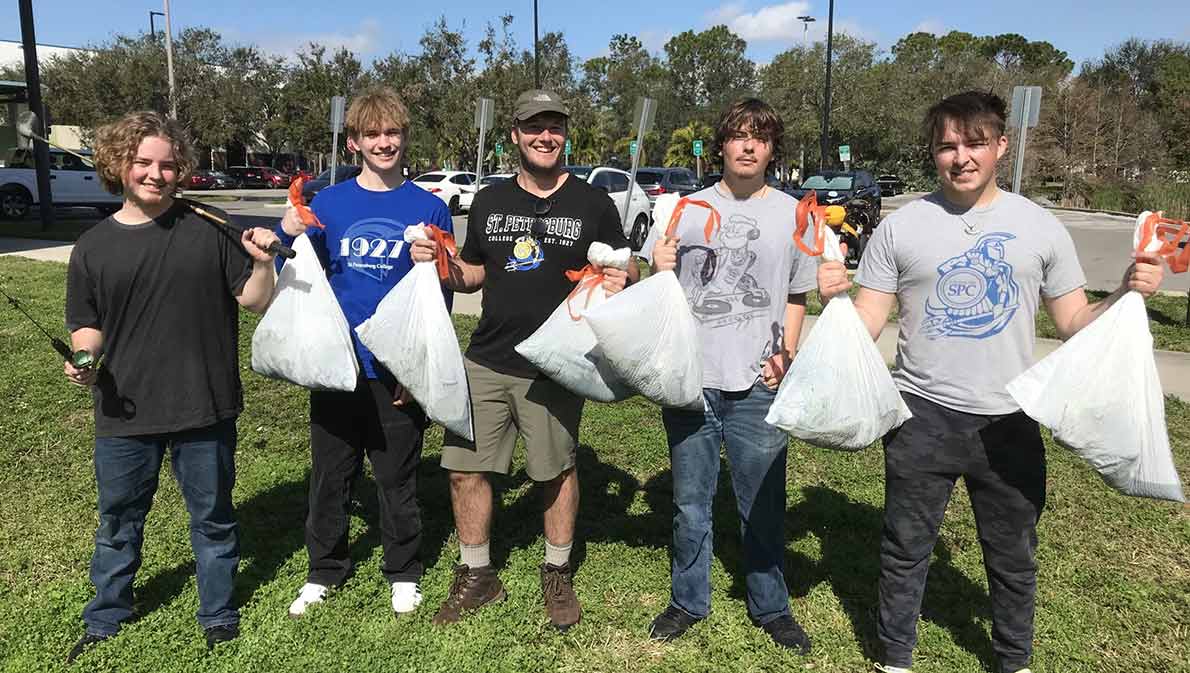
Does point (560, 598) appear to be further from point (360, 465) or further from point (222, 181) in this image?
point (222, 181)

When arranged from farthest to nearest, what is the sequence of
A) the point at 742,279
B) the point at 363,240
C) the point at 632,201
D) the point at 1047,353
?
the point at 632,201, the point at 1047,353, the point at 363,240, the point at 742,279

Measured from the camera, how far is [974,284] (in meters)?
2.28

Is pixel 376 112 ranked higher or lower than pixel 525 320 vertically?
higher

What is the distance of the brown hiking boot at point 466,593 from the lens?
300 centimetres

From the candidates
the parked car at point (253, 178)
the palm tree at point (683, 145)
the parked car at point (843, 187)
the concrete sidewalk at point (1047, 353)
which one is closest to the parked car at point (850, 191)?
the parked car at point (843, 187)

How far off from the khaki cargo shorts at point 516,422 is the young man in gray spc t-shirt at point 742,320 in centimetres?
39

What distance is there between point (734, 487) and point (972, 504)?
74cm

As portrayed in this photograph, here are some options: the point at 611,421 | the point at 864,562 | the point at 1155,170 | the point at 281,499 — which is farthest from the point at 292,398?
the point at 1155,170

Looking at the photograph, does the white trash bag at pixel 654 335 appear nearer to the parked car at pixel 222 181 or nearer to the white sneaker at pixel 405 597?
the white sneaker at pixel 405 597

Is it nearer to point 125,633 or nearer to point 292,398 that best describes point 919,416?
point 125,633

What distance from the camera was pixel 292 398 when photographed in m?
5.57

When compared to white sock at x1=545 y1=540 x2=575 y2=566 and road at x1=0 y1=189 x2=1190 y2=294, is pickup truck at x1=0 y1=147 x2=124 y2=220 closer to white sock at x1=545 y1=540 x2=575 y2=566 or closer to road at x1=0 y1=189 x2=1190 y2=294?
road at x1=0 y1=189 x2=1190 y2=294

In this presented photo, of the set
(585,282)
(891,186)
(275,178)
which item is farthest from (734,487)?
(275,178)

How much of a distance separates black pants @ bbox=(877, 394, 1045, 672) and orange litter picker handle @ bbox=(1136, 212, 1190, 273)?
0.57 meters
